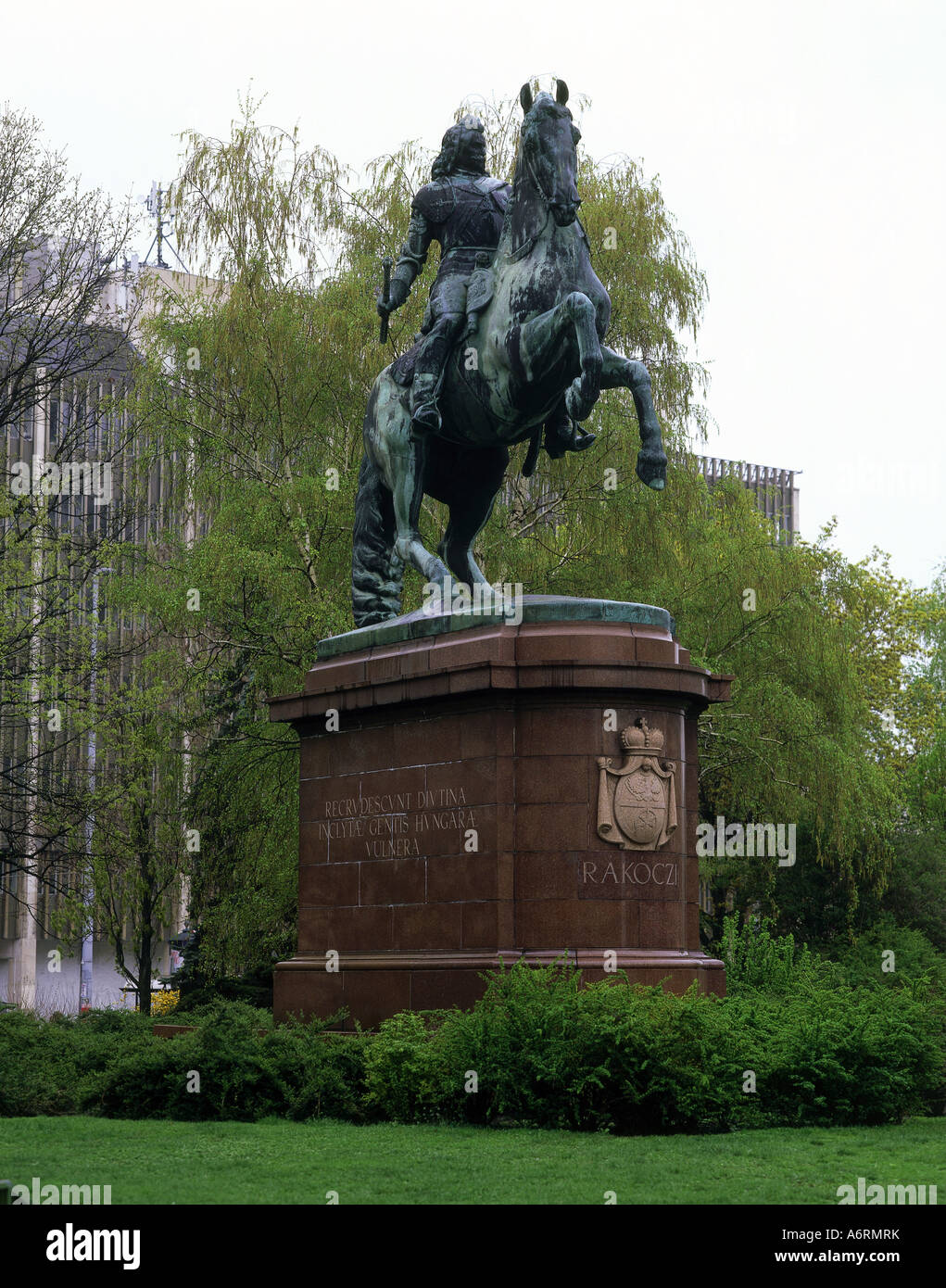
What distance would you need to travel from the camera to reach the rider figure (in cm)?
1459

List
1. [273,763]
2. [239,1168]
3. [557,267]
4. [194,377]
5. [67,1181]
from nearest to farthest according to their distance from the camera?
[67,1181]
[239,1168]
[557,267]
[273,763]
[194,377]

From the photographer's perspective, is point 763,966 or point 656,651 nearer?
point 656,651

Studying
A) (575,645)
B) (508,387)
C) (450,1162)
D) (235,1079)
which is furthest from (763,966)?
(450,1162)

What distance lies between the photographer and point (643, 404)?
44.7 feet

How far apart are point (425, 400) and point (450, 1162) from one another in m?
7.20

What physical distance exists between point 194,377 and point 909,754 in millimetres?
23949

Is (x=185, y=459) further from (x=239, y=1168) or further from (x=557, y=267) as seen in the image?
(x=239, y=1168)

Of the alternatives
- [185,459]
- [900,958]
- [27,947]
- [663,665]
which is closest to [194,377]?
[185,459]

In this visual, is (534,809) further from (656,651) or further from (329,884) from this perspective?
(329,884)

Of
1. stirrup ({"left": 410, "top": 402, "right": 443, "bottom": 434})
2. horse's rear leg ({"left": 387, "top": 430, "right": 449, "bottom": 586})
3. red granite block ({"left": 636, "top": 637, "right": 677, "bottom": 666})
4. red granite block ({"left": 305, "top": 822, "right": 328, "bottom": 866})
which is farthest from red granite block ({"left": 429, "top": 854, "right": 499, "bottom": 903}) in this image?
stirrup ({"left": 410, "top": 402, "right": 443, "bottom": 434})

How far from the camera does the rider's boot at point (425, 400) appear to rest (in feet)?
48.0

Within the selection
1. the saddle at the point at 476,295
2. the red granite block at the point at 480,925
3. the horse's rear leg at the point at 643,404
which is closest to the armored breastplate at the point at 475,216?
the saddle at the point at 476,295

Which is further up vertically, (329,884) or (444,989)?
(329,884)

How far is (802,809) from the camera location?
25.8m
